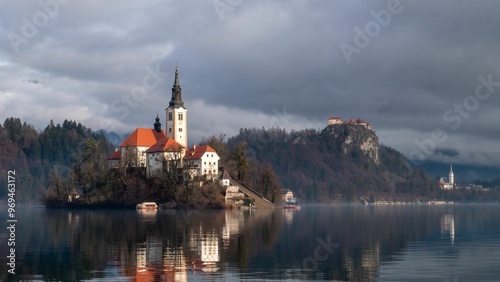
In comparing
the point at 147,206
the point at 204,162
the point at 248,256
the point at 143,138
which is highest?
the point at 143,138

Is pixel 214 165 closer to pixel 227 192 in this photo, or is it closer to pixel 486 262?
pixel 227 192

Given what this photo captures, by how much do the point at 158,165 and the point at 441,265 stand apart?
394 ft

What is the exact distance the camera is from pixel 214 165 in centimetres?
15500

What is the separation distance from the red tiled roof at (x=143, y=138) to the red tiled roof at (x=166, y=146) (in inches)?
228

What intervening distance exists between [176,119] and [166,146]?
1635 centimetres

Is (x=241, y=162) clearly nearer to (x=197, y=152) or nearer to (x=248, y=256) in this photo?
(x=197, y=152)

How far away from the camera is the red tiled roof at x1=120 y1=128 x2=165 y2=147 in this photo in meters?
171

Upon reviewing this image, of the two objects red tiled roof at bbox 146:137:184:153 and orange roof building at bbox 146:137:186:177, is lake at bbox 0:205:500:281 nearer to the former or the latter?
orange roof building at bbox 146:137:186:177

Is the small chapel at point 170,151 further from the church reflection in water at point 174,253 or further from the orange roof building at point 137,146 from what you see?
the church reflection in water at point 174,253

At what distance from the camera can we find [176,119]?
174125 mm

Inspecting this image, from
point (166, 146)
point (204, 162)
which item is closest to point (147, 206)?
point (204, 162)

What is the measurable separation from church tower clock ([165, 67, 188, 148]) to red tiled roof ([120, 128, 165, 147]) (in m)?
3.07

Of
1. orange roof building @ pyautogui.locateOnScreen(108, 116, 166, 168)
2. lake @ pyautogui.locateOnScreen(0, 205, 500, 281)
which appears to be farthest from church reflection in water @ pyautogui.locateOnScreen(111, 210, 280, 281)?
orange roof building @ pyautogui.locateOnScreen(108, 116, 166, 168)

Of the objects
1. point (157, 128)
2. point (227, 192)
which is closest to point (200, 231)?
point (227, 192)
